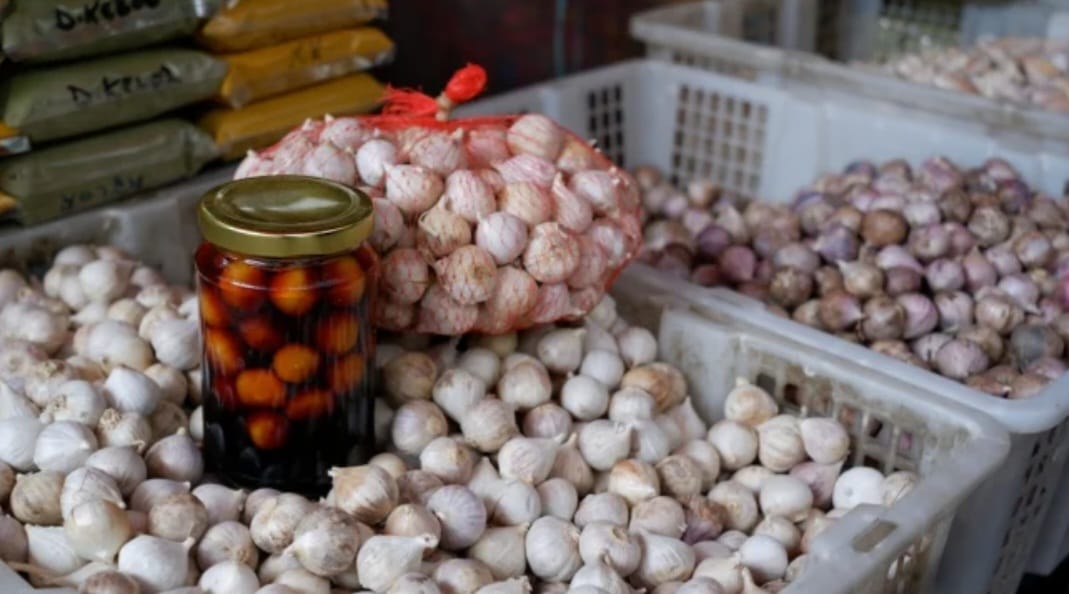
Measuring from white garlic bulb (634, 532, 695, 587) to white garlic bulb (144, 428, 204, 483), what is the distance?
43 centimetres

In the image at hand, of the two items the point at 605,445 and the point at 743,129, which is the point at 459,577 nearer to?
the point at 605,445

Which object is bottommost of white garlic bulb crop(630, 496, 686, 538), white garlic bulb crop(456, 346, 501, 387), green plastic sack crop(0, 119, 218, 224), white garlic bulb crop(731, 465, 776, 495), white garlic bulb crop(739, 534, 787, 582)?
white garlic bulb crop(731, 465, 776, 495)

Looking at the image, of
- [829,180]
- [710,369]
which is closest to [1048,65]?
[829,180]

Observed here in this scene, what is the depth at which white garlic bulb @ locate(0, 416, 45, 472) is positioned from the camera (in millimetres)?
1047

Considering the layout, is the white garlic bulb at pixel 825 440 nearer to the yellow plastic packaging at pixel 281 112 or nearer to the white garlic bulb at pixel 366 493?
the white garlic bulb at pixel 366 493

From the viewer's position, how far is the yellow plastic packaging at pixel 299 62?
164cm

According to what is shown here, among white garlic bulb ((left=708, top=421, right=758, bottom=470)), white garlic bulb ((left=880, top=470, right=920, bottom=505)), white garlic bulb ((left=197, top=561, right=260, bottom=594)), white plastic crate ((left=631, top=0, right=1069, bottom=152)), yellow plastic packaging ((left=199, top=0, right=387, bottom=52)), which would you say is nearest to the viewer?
white garlic bulb ((left=197, top=561, right=260, bottom=594))

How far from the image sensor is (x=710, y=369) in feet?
4.47

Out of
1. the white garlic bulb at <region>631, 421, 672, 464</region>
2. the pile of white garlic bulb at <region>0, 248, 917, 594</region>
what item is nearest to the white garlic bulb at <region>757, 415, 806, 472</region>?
the pile of white garlic bulb at <region>0, 248, 917, 594</region>

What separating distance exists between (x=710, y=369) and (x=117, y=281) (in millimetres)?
716

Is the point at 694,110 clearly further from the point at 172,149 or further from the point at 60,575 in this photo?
the point at 60,575

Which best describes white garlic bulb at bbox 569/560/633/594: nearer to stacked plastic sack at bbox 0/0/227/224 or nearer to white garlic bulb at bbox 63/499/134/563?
white garlic bulb at bbox 63/499/134/563

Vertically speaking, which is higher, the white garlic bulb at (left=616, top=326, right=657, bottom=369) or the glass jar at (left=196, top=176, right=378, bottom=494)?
the glass jar at (left=196, top=176, right=378, bottom=494)

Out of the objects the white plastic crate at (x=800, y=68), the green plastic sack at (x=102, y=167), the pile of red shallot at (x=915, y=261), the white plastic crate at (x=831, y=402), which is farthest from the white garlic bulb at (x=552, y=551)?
the white plastic crate at (x=800, y=68)
